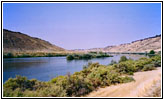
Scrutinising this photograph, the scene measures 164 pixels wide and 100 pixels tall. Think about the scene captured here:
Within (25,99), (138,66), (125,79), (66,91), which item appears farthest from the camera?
(138,66)

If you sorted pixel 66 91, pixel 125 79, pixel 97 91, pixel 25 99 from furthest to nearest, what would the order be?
pixel 125 79 → pixel 97 91 → pixel 66 91 → pixel 25 99

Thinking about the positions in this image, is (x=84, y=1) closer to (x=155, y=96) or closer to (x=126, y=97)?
(x=126, y=97)

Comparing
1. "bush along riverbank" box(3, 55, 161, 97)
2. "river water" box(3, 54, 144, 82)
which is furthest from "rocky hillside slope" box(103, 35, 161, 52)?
"bush along riverbank" box(3, 55, 161, 97)

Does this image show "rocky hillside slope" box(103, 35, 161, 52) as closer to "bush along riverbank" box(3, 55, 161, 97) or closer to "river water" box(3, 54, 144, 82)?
"river water" box(3, 54, 144, 82)

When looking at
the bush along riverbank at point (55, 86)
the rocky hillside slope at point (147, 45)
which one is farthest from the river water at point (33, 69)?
the rocky hillside slope at point (147, 45)

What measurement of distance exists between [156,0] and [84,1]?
184 cm

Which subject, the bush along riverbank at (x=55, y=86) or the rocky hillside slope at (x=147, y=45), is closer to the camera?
the bush along riverbank at (x=55, y=86)

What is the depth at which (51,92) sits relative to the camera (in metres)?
3.89

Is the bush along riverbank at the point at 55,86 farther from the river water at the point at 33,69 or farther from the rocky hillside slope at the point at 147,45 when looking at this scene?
the rocky hillside slope at the point at 147,45

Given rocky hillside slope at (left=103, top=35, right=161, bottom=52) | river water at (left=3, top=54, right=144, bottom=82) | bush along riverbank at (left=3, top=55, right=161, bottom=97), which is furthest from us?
rocky hillside slope at (left=103, top=35, right=161, bottom=52)

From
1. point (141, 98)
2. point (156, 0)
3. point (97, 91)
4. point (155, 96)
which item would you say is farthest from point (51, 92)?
point (156, 0)

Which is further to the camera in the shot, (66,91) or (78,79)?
(78,79)

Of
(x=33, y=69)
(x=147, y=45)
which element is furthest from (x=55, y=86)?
(x=147, y=45)

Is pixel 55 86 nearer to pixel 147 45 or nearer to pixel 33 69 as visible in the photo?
pixel 33 69
